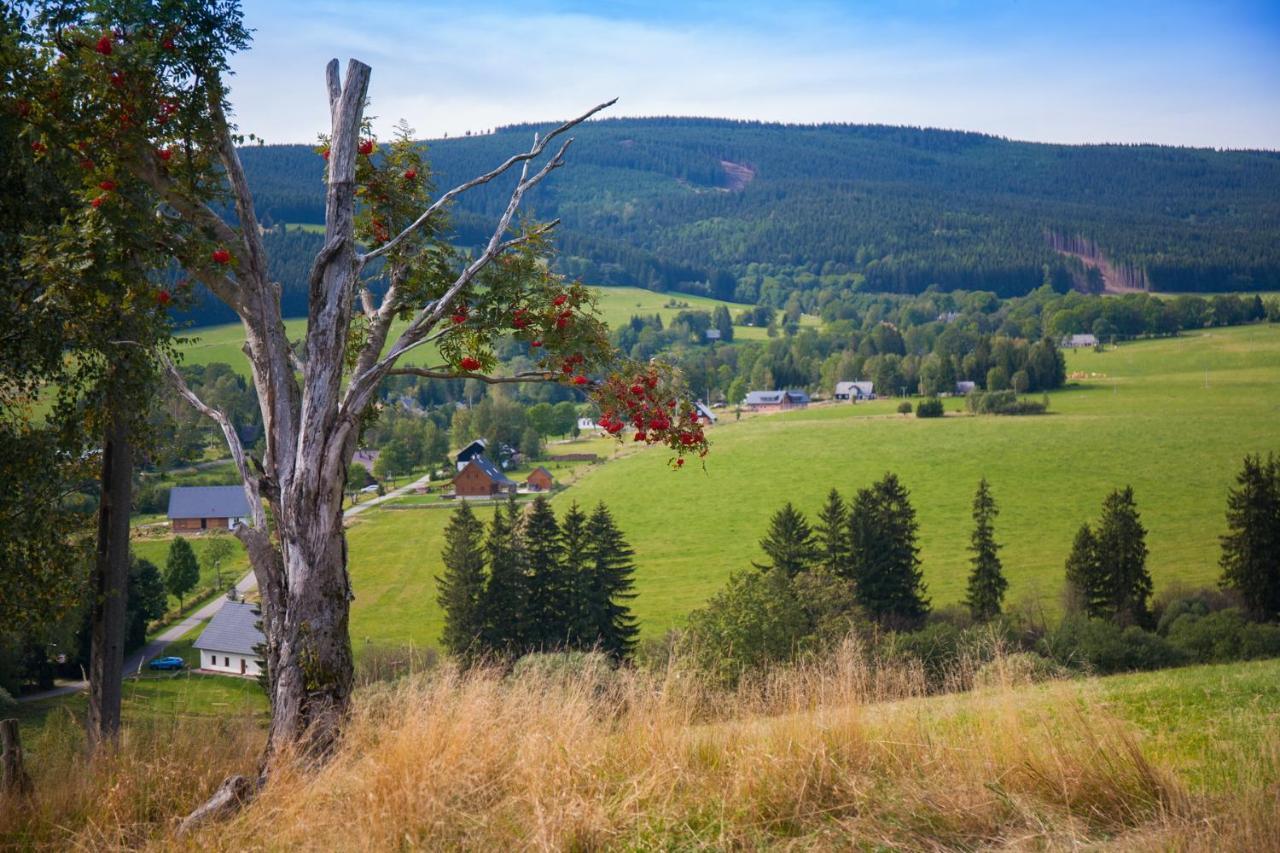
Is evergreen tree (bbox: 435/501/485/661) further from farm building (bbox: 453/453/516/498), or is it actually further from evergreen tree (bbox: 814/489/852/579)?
farm building (bbox: 453/453/516/498)

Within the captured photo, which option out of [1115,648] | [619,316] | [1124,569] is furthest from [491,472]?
[619,316]

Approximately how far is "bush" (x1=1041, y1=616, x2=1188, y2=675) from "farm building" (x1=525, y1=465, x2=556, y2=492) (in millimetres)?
46318

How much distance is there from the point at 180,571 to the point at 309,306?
45921mm

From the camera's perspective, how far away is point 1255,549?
4056cm

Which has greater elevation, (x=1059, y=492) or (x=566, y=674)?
(x=566, y=674)

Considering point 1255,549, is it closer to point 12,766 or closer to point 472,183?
point 472,183

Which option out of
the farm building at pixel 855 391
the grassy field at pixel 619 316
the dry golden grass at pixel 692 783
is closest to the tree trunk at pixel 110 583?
the dry golden grass at pixel 692 783

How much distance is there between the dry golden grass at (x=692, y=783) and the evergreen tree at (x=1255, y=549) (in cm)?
4057

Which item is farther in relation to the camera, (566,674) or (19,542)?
(19,542)

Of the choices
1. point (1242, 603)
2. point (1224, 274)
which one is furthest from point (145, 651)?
point (1224, 274)

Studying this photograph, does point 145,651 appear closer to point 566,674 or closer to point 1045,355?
point 566,674

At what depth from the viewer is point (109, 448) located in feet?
31.0

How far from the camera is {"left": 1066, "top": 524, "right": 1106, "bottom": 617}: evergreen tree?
42219mm

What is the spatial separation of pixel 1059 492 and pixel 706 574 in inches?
1041
